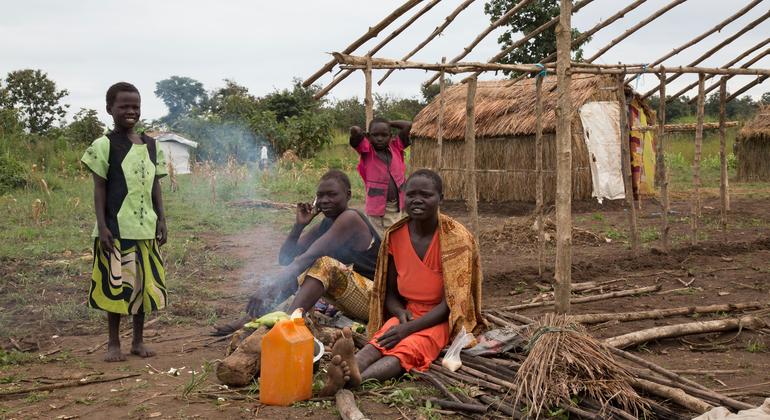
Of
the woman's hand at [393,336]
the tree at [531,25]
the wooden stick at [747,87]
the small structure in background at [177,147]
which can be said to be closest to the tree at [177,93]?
the small structure in background at [177,147]

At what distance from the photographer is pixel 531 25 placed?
1702cm

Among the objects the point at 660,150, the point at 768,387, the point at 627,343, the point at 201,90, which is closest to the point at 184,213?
the point at 660,150

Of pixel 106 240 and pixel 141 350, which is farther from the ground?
pixel 106 240

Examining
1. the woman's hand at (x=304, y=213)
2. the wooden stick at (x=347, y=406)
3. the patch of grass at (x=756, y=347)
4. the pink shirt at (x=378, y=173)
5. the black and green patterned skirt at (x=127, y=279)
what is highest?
the pink shirt at (x=378, y=173)

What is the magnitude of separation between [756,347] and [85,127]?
21339mm

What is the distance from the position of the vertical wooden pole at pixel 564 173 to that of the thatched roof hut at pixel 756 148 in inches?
561

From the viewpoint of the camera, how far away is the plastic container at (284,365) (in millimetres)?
3125

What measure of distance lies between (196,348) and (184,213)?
6835 millimetres

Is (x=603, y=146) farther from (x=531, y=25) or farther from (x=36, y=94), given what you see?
(x=36, y=94)

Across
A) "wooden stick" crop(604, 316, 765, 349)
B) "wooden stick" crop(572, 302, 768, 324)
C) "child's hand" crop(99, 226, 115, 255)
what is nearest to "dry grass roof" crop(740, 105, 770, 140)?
"wooden stick" crop(572, 302, 768, 324)

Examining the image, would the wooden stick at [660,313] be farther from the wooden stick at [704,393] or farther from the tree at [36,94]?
the tree at [36,94]

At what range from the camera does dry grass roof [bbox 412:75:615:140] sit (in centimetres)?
1234

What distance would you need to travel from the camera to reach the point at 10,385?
139 inches

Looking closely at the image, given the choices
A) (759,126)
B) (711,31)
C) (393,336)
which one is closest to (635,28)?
(711,31)
